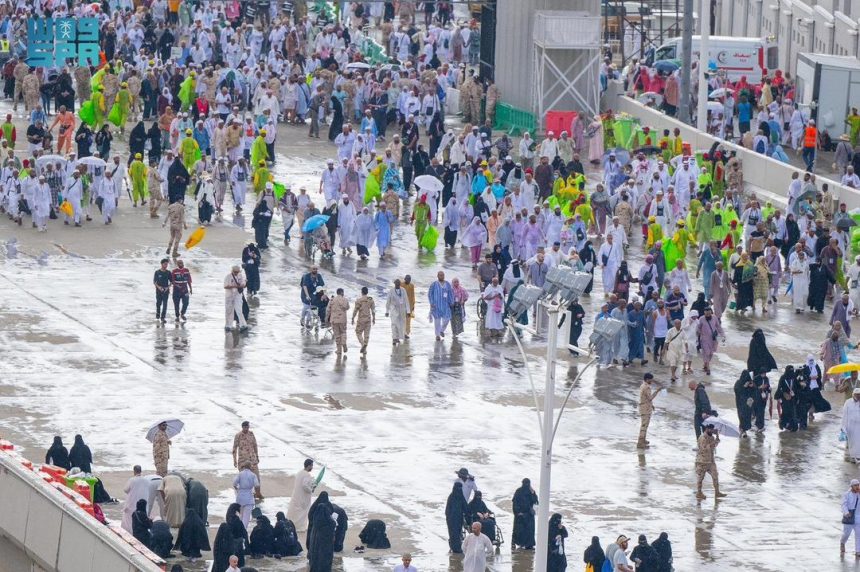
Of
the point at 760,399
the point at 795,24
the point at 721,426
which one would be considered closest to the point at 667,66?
the point at 795,24

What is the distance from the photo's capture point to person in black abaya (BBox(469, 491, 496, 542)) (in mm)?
24609

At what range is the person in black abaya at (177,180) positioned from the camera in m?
40.4

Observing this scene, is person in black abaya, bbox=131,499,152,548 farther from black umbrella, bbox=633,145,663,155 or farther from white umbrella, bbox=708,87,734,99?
white umbrella, bbox=708,87,734,99

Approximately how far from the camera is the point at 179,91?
161 ft

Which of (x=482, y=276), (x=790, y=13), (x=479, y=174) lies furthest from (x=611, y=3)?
(x=482, y=276)

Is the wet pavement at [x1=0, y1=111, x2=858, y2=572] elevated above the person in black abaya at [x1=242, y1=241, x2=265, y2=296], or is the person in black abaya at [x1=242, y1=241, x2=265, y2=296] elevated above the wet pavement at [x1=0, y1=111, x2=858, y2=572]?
the person in black abaya at [x1=242, y1=241, x2=265, y2=296]

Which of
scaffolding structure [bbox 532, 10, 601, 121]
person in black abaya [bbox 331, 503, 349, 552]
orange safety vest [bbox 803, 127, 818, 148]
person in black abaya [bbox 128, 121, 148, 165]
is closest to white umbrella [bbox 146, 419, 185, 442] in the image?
person in black abaya [bbox 331, 503, 349, 552]

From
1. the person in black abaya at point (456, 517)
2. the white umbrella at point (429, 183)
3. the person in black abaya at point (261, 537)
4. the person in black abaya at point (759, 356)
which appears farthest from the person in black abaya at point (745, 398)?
the white umbrella at point (429, 183)

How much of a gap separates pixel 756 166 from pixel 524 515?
21084 mm

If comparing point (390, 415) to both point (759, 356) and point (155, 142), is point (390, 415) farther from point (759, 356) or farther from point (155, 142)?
point (155, 142)

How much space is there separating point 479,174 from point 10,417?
1361 centimetres

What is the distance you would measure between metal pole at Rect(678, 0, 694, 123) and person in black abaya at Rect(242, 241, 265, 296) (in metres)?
16.0

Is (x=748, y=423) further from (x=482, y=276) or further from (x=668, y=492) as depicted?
(x=482, y=276)

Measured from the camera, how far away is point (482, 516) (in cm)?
2462
